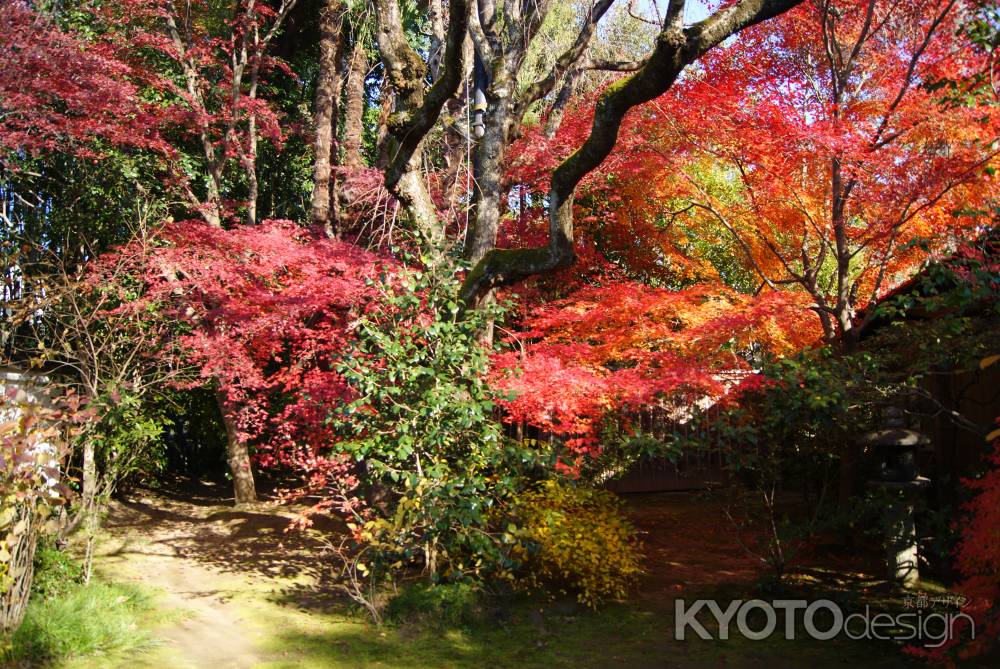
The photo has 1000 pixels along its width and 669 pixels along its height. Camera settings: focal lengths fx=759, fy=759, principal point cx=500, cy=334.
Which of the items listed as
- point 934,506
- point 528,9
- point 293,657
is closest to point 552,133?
point 528,9

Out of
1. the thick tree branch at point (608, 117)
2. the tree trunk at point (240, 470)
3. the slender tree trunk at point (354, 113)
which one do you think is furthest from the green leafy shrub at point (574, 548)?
the slender tree trunk at point (354, 113)

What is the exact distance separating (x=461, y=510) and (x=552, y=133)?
233 inches

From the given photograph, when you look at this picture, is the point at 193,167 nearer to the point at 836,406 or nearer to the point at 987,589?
the point at 836,406

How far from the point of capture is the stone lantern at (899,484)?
658cm

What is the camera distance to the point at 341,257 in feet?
28.2

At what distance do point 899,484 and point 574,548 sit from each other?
9.39ft

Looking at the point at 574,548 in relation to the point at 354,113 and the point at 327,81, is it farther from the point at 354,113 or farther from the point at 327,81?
the point at 327,81

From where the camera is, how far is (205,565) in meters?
7.90
